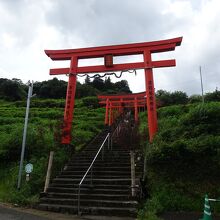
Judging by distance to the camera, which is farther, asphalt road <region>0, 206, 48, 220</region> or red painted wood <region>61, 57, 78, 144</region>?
red painted wood <region>61, 57, 78, 144</region>

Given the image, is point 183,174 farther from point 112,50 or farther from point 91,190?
point 112,50

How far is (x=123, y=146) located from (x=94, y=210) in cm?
622

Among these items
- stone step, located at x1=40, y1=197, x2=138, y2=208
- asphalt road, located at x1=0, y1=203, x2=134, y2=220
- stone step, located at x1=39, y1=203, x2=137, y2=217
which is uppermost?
stone step, located at x1=40, y1=197, x2=138, y2=208

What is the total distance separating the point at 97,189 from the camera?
11.2 meters

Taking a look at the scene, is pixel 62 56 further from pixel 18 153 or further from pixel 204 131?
pixel 204 131

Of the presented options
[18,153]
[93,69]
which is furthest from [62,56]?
[18,153]

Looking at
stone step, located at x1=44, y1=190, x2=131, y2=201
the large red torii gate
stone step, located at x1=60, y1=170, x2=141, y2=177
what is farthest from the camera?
the large red torii gate

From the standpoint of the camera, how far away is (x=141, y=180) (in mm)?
11312

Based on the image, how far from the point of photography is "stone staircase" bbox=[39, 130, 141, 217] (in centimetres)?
1002

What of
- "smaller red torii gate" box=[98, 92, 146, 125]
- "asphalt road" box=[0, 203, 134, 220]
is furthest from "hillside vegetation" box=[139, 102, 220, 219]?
"smaller red torii gate" box=[98, 92, 146, 125]

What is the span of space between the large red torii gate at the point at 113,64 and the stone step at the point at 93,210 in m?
5.01

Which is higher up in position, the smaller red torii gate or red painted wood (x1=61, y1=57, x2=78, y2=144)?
the smaller red torii gate

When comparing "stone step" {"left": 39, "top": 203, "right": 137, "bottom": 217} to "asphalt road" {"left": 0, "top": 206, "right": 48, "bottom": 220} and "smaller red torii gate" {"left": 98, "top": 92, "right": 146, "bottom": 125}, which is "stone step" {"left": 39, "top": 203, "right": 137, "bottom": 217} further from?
"smaller red torii gate" {"left": 98, "top": 92, "right": 146, "bottom": 125}

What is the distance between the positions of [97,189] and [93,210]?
127 centimetres
